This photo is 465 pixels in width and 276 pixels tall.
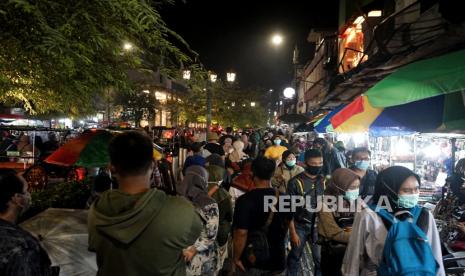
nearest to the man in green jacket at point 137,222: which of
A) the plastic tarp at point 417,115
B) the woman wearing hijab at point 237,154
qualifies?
the plastic tarp at point 417,115

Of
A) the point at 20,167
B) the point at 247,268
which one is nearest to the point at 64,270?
the point at 247,268

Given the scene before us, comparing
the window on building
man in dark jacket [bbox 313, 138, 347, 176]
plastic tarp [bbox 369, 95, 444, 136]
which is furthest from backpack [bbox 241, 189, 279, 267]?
the window on building

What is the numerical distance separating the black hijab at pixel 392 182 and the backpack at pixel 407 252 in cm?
31

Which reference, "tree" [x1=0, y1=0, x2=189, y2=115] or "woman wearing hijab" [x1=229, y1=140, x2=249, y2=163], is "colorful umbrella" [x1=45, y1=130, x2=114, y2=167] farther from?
"woman wearing hijab" [x1=229, y1=140, x2=249, y2=163]

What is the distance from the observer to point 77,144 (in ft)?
20.6

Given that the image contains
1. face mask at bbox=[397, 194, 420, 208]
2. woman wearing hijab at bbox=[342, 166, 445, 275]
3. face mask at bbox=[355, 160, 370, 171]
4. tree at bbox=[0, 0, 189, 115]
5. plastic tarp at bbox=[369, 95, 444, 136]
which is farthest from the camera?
face mask at bbox=[355, 160, 370, 171]

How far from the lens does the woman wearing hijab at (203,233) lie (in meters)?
4.12

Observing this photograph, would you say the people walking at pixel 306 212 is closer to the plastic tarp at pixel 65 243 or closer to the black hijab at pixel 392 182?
the black hijab at pixel 392 182

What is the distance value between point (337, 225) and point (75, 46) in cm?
348

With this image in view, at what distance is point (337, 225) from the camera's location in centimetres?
457

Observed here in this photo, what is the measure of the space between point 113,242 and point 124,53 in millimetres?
3809

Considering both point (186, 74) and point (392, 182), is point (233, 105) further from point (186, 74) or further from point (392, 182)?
point (392, 182)

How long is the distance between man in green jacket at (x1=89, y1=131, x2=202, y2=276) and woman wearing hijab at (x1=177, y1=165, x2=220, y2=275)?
1.23 metres

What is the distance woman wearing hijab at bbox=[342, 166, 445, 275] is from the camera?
123 inches
